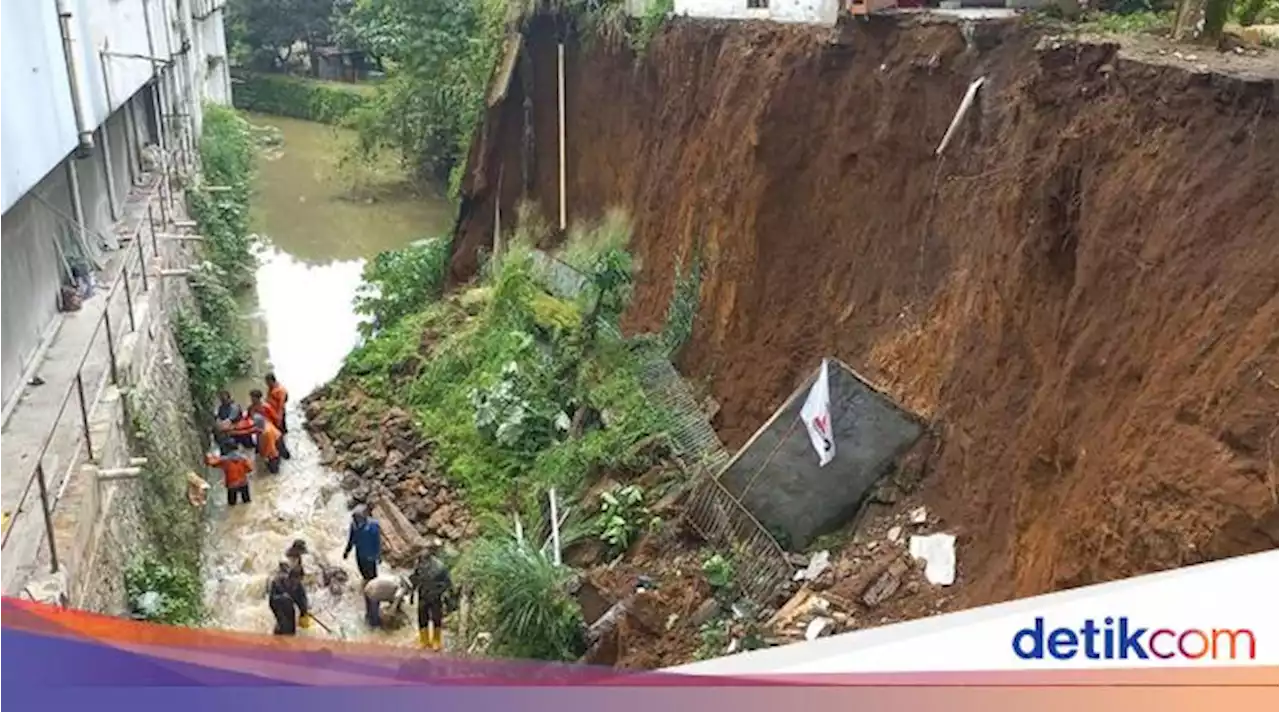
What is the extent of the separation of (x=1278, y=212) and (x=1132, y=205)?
3.84 feet

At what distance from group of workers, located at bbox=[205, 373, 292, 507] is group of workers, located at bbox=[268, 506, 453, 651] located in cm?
290

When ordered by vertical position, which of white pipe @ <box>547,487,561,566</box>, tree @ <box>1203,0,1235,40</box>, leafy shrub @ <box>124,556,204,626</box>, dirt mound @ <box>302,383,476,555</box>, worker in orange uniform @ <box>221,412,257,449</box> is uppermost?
tree @ <box>1203,0,1235,40</box>

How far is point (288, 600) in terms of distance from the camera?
36.8 ft

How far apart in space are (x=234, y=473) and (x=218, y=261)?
9.32m

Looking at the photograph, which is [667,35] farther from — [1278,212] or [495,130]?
[1278,212]

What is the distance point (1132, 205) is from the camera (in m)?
7.48

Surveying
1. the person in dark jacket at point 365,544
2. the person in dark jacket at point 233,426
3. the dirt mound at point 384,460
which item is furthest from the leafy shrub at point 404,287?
the person in dark jacket at point 365,544

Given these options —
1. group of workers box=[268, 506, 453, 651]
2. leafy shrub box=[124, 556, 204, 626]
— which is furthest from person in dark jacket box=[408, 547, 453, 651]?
leafy shrub box=[124, 556, 204, 626]

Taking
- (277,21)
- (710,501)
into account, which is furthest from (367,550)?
(277,21)

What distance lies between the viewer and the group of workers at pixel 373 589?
11.2 meters

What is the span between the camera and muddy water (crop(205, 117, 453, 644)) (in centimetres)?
1262

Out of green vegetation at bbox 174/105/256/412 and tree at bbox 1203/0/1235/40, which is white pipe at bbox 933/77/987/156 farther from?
green vegetation at bbox 174/105/256/412

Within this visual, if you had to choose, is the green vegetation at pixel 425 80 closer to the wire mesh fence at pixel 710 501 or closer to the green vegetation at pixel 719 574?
the wire mesh fence at pixel 710 501

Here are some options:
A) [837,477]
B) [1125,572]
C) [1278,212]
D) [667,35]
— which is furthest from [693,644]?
[667,35]
